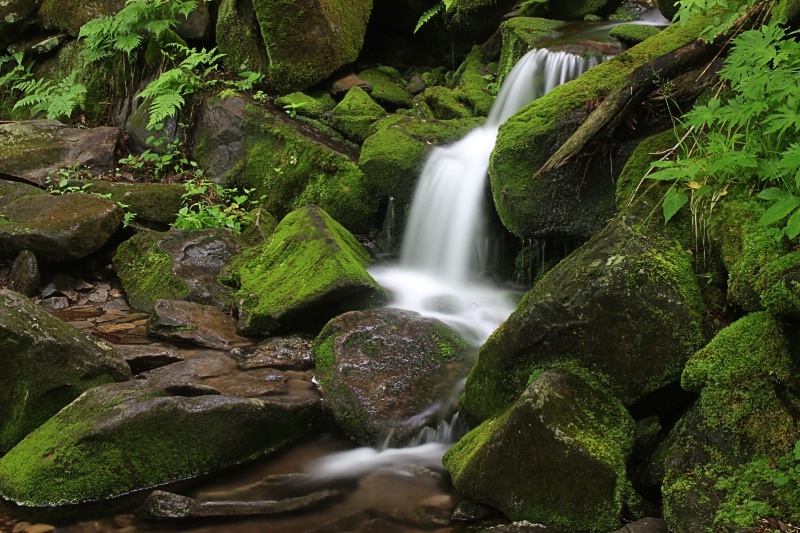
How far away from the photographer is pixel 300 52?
9086 millimetres

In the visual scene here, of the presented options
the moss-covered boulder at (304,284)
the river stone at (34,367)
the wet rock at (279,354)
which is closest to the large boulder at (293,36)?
the moss-covered boulder at (304,284)

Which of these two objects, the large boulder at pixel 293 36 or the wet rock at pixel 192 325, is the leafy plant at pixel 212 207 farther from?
the large boulder at pixel 293 36

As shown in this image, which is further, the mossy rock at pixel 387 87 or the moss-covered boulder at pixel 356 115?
the mossy rock at pixel 387 87

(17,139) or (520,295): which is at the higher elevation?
(17,139)

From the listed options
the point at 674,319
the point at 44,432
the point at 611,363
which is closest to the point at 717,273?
the point at 674,319

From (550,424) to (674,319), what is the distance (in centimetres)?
85

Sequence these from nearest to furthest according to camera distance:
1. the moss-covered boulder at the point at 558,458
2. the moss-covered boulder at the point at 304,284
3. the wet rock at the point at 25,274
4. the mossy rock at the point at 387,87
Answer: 1. the moss-covered boulder at the point at 558,458
2. the moss-covered boulder at the point at 304,284
3. the wet rock at the point at 25,274
4. the mossy rock at the point at 387,87

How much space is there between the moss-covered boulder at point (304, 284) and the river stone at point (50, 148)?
3.73 m

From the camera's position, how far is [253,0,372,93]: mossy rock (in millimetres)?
8820

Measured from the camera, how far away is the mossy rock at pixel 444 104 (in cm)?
846

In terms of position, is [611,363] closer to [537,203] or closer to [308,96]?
[537,203]

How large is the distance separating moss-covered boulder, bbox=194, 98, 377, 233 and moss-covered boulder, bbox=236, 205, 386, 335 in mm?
1447

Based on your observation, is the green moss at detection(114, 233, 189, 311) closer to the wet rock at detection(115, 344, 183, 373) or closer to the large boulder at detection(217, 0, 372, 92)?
the wet rock at detection(115, 344, 183, 373)

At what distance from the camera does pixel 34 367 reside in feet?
13.8
